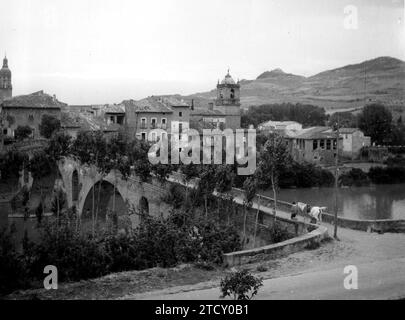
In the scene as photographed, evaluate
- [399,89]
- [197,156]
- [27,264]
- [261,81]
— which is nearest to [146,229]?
[27,264]

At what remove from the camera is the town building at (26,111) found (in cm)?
3875

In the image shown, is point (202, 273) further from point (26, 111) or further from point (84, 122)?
point (26, 111)

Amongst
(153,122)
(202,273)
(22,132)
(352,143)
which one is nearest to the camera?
(202,273)

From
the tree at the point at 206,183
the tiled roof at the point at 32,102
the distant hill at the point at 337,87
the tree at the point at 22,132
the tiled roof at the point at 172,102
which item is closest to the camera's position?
the tree at the point at 206,183

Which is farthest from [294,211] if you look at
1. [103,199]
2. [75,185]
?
[75,185]

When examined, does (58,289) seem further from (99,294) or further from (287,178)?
(287,178)

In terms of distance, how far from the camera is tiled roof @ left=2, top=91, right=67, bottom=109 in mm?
39041

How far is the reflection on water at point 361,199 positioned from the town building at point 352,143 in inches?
276

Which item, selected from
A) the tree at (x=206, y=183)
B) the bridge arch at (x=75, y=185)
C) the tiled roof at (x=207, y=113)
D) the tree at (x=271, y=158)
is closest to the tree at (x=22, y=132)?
the bridge arch at (x=75, y=185)

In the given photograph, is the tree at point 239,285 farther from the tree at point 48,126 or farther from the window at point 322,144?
the window at point 322,144

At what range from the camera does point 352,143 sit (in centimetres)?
4875

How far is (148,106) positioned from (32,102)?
364 inches

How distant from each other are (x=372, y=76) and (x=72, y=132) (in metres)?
79.2
